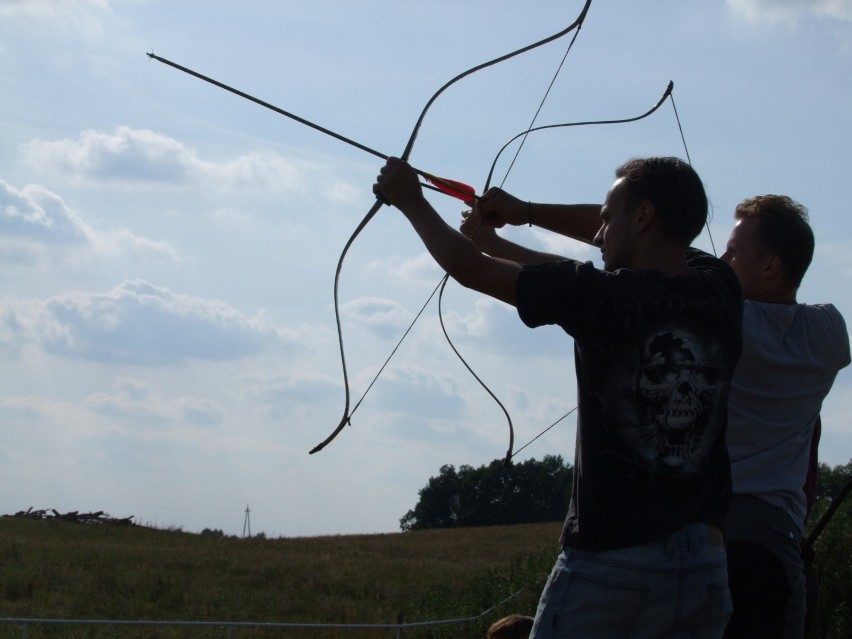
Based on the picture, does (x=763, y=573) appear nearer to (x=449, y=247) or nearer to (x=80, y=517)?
(x=449, y=247)

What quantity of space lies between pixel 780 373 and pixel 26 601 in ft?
69.0

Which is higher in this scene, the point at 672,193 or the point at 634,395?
the point at 672,193

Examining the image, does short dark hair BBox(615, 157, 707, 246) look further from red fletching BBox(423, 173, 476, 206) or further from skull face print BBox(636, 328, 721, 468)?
red fletching BBox(423, 173, 476, 206)

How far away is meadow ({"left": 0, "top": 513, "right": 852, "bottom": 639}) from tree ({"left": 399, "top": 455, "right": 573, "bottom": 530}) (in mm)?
30087

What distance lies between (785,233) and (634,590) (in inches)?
53.3

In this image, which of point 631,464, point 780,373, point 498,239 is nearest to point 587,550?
point 631,464

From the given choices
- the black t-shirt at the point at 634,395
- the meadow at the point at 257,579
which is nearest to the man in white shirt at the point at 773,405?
the black t-shirt at the point at 634,395

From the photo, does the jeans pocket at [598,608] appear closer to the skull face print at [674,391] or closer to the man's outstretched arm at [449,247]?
the skull face print at [674,391]

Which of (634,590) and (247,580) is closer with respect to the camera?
(634,590)

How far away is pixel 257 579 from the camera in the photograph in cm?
2588

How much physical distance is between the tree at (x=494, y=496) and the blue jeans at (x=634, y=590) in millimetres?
60030

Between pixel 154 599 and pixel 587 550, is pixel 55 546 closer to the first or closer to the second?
pixel 154 599

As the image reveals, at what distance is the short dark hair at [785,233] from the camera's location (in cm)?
329

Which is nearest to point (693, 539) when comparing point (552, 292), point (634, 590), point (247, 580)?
point (634, 590)
